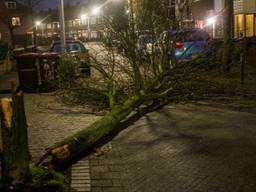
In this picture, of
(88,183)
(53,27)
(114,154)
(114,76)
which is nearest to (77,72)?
(114,76)

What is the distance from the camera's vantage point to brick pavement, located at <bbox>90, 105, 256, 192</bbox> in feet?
20.1

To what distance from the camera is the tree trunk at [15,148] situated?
18.8 feet

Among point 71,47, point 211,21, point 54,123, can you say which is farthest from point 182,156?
point 211,21

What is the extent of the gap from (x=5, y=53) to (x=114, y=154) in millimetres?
18456

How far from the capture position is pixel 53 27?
397 ft

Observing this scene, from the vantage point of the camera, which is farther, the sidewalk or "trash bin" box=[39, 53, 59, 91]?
"trash bin" box=[39, 53, 59, 91]

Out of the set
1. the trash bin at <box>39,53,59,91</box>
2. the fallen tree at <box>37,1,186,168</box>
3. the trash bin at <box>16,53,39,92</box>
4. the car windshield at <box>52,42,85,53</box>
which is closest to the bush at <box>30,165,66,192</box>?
the fallen tree at <box>37,1,186,168</box>

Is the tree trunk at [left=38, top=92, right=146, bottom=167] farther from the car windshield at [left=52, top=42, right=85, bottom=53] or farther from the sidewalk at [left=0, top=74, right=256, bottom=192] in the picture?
the car windshield at [left=52, top=42, right=85, bottom=53]

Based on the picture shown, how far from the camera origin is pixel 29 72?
15.9 m

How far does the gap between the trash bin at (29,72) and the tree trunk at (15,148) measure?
9.91 m

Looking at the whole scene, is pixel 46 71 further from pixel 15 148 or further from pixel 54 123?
pixel 15 148

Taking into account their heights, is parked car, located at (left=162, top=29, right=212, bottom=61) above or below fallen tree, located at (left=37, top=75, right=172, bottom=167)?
above

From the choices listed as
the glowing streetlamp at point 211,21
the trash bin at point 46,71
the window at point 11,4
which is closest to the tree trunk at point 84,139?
the trash bin at point 46,71

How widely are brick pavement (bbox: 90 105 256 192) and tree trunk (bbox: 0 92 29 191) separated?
0.90 m
